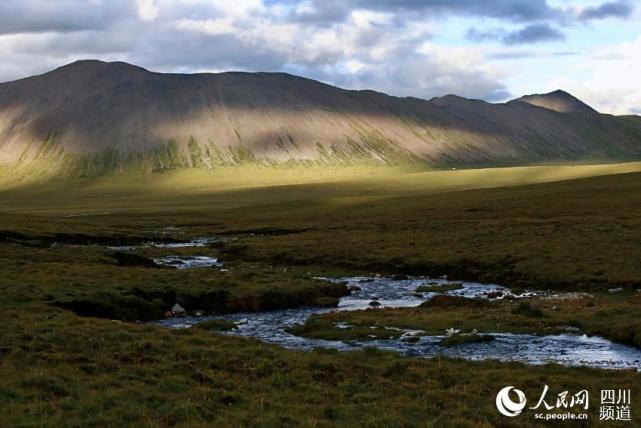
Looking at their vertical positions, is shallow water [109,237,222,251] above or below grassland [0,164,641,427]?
below

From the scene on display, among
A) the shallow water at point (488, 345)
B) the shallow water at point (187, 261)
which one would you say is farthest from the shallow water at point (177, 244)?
the shallow water at point (488, 345)

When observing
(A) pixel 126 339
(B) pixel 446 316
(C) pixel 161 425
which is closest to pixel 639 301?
(B) pixel 446 316

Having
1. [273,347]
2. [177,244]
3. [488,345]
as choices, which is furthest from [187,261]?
[488,345]

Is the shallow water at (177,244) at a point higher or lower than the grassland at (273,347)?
lower

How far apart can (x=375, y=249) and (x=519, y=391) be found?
48.9m

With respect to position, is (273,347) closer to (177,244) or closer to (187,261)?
(187,261)

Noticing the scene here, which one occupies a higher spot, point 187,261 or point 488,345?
point 488,345

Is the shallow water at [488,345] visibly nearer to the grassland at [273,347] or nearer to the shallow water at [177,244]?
the grassland at [273,347]

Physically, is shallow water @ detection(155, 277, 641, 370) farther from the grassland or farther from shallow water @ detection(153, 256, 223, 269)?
shallow water @ detection(153, 256, 223, 269)

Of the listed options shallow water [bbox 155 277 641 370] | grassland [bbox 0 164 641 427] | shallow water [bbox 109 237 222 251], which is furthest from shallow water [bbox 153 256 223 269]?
shallow water [bbox 155 277 641 370]

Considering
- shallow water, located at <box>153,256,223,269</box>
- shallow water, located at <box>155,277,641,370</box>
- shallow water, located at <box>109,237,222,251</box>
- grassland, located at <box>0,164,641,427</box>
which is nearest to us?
grassland, located at <box>0,164,641,427</box>

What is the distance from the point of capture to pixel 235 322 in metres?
40.6

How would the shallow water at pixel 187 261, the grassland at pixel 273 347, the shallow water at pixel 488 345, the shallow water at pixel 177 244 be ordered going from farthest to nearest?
the shallow water at pixel 177 244 → the shallow water at pixel 187 261 → the shallow water at pixel 488 345 → the grassland at pixel 273 347

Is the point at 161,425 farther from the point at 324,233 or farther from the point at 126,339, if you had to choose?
the point at 324,233
